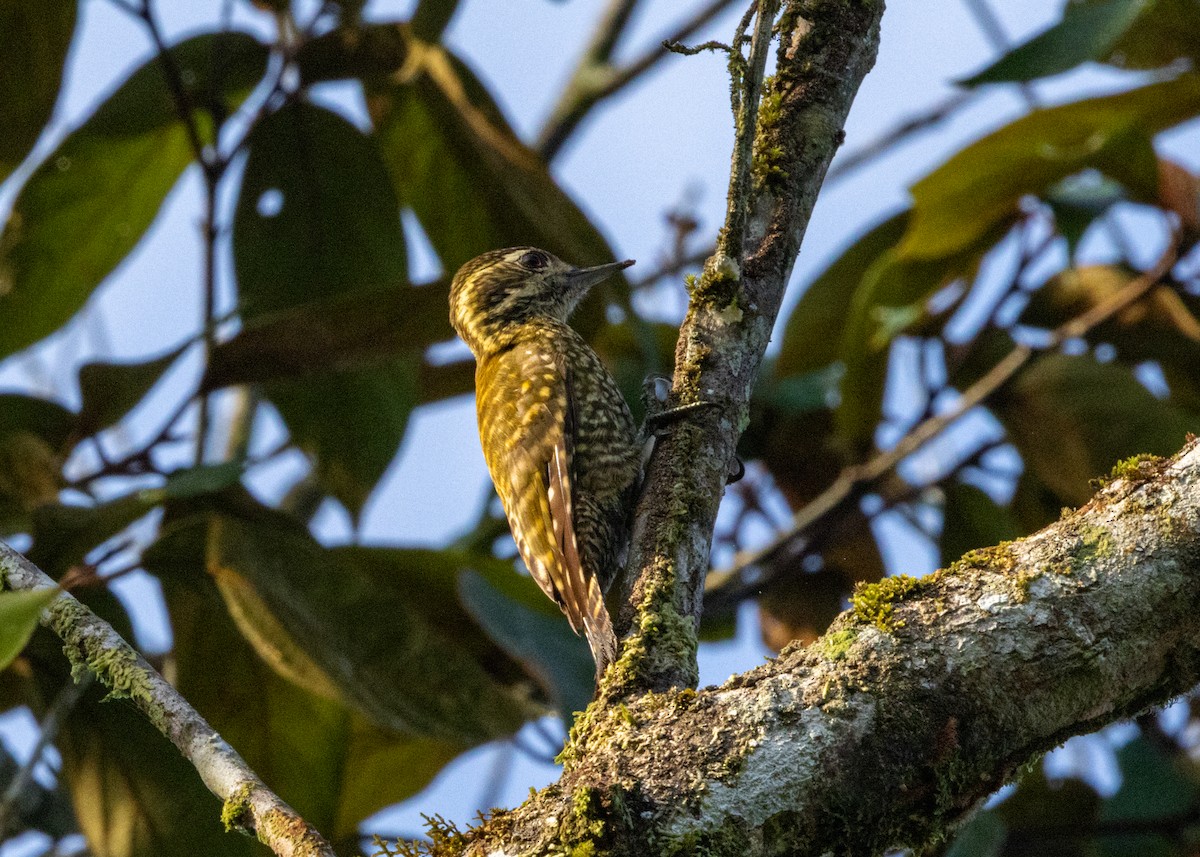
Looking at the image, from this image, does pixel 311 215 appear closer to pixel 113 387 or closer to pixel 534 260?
pixel 534 260

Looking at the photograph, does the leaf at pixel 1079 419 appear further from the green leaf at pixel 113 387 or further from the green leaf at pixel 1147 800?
the green leaf at pixel 113 387

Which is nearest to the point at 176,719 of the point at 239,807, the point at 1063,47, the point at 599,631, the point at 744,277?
the point at 239,807

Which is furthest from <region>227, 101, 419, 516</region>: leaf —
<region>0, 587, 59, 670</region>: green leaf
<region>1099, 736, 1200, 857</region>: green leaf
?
<region>0, 587, 59, 670</region>: green leaf

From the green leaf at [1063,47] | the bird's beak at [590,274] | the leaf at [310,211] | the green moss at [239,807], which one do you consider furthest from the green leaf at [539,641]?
the green leaf at [1063,47]

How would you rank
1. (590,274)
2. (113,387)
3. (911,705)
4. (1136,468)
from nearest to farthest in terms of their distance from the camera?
(911,705), (1136,468), (113,387), (590,274)

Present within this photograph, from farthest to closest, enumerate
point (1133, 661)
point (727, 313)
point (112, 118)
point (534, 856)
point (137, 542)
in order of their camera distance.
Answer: point (112, 118) → point (137, 542) → point (727, 313) → point (1133, 661) → point (534, 856)

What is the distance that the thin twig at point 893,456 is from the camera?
463cm

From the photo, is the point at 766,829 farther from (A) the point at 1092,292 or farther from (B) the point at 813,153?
(A) the point at 1092,292

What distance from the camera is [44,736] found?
3152 millimetres

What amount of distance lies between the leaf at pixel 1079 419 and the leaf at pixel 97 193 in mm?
2886

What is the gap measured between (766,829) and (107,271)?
3.64 m

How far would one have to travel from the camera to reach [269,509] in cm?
400

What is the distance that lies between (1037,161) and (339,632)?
260 cm

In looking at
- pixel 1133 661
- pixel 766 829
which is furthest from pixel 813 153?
pixel 766 829
